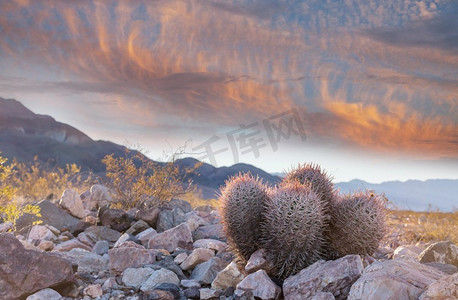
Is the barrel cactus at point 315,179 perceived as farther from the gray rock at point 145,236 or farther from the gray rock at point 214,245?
the gray rock at point 145,236

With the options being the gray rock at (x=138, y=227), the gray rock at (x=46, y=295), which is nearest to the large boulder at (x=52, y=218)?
the gray rock at (x=138, y=227)

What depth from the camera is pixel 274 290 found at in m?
6.05

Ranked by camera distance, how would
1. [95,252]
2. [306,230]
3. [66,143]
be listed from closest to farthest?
[306,230]
[95,252]
[66,143]

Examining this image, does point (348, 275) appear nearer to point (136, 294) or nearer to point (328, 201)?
point (328, 201)

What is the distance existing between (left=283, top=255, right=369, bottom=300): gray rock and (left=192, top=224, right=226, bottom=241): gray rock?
3637 mm

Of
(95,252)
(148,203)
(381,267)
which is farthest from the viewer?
(148,203)

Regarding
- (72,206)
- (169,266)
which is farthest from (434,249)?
(72,206)

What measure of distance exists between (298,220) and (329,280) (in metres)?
0.86

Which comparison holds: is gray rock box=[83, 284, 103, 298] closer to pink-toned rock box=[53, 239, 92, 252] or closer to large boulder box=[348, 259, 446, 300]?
pink-toned rock box=[53, 239, 92, 252]

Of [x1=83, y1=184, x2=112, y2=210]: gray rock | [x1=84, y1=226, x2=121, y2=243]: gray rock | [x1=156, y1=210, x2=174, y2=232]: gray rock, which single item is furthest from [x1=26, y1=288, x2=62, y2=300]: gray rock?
[x1=83, y1=184, x2=112, y2=210]: gray rock

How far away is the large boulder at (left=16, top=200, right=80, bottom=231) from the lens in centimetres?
995

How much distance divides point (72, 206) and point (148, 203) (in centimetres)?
200

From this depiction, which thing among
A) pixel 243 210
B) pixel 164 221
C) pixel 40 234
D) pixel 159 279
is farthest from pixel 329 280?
pixel 40 234

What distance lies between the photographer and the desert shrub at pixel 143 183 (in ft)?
39.3
